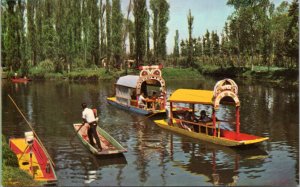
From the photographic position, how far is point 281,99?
42000mm

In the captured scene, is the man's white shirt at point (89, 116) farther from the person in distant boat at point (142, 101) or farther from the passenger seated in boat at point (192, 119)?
the person in distant boat at point (142, 101)

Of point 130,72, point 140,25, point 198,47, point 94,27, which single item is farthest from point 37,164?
point 198,47

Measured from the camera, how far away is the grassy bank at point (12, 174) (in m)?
12.8

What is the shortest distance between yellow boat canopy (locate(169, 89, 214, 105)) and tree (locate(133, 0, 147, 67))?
47.8m

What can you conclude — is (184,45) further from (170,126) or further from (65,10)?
(170,126)

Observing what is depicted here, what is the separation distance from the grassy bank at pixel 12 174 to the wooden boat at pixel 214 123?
995cm

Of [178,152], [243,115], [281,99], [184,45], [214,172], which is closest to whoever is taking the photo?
[214,172]

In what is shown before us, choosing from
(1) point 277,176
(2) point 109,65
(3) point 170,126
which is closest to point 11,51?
(2) point 109,65

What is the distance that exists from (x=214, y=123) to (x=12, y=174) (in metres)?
11.0

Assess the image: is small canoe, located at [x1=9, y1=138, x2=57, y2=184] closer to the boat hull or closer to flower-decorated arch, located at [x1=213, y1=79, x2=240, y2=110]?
the boat hull

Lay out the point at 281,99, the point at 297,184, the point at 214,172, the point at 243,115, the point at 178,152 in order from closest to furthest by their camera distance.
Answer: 1. the point at 297,184
2. the point at 214,172
3. the point at 178,152
4. the point at 243,115
5. the point at 281,99

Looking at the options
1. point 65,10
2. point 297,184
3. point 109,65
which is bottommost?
point 297,184

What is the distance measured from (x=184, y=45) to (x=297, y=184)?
365ft

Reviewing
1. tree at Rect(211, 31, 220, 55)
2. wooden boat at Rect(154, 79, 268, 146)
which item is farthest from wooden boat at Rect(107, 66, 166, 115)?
tree at Rect(211, 31, 220, 55)
